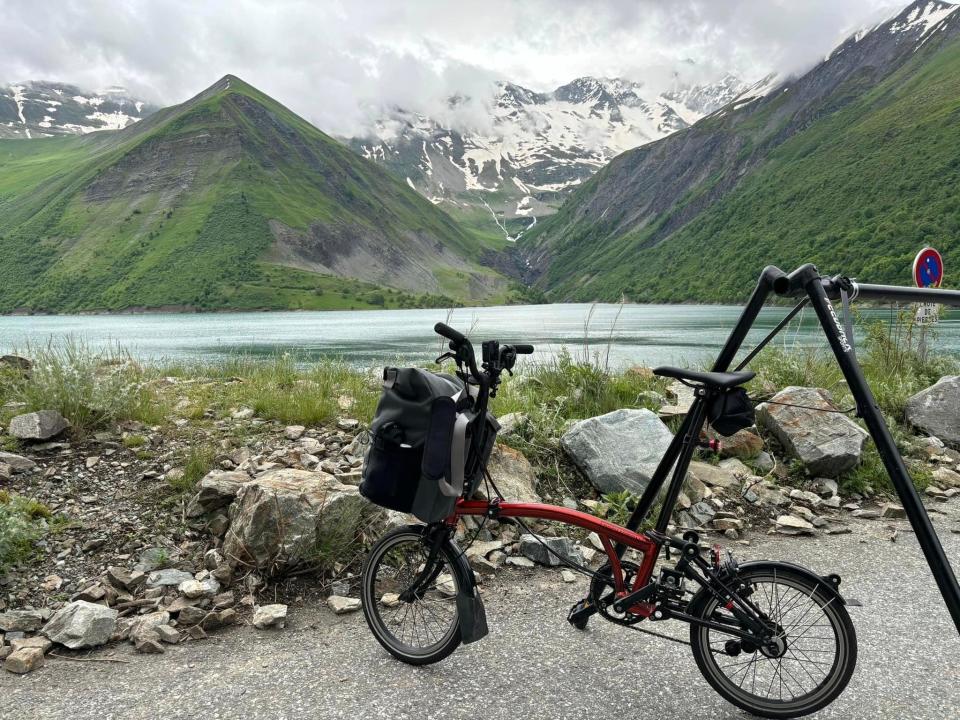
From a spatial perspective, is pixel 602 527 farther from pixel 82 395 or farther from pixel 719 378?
pixel 82 395

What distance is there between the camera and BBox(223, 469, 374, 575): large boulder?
15.5ft

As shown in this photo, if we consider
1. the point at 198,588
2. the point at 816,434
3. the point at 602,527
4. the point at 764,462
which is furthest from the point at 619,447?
the point at 198,588

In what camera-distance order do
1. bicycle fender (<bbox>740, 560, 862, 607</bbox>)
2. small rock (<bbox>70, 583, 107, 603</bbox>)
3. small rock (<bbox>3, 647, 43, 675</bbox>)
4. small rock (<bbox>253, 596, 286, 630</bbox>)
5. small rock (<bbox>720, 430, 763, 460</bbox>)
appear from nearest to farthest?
bicycle fender (<bbox>740, 560, 862, 607</bbox>) < small rock (<bbox>3, 647, 43, 675</bbox>) < small rock (<bbox>253, 596, 286, 630</bbox>) < small rock (<bbox>70, 583, 107, 603</bbox>) < small rock (<bbox>720, 430, 763, 460</bbox>)

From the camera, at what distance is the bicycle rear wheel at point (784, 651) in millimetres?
3043

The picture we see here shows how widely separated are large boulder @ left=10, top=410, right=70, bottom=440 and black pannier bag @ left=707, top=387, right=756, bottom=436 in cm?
642

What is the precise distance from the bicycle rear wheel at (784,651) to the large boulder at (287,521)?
284 cm

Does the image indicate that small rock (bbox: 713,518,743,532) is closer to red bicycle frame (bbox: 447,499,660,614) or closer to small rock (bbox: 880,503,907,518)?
small rock (bbox: 880,503,907,518)

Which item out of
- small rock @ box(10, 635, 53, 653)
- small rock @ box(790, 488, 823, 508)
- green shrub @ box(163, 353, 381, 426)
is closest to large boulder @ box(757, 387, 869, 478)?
small rock @ box(790, 488, 823, 508)

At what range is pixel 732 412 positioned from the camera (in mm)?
3039

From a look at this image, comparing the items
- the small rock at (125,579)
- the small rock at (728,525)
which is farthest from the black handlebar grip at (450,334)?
the small rock at (728,525)

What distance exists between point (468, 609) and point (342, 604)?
128cm

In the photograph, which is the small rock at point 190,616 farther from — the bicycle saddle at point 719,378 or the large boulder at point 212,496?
the bicycle saddle at point 719,378

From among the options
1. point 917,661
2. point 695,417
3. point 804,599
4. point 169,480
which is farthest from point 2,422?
point 917,661

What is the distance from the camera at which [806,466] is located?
6.83 meters
